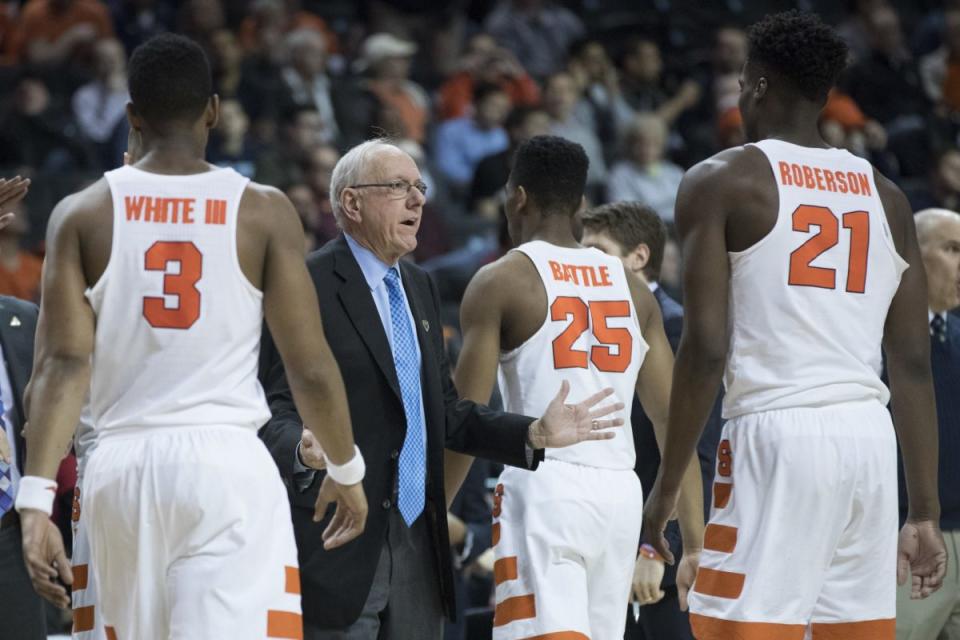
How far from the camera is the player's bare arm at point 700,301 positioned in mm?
4367

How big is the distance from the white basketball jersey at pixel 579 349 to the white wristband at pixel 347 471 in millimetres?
1143

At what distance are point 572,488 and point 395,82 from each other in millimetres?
9496

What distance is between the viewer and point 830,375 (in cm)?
441

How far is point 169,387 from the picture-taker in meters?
4.02

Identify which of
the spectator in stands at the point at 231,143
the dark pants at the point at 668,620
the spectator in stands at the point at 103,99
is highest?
the spectator in stands at the point at 103,99

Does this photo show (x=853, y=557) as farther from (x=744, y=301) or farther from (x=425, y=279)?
(x=425, y=279)

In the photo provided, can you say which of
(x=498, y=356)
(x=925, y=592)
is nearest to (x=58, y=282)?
(x=498, y=356)

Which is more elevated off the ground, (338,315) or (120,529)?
(338,315)

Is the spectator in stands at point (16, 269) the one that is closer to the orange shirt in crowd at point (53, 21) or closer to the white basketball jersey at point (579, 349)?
the orange shirt in crowd at point (53, 21)

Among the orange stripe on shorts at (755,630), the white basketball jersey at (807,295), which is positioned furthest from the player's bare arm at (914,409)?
the orange stripe on shorts at (755,630)

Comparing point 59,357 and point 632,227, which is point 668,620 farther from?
point 59,357

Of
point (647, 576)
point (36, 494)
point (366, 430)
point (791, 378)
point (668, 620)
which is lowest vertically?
point (668, 620)

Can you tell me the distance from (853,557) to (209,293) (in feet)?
6.72

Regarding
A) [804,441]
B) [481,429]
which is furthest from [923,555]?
[481,429]
